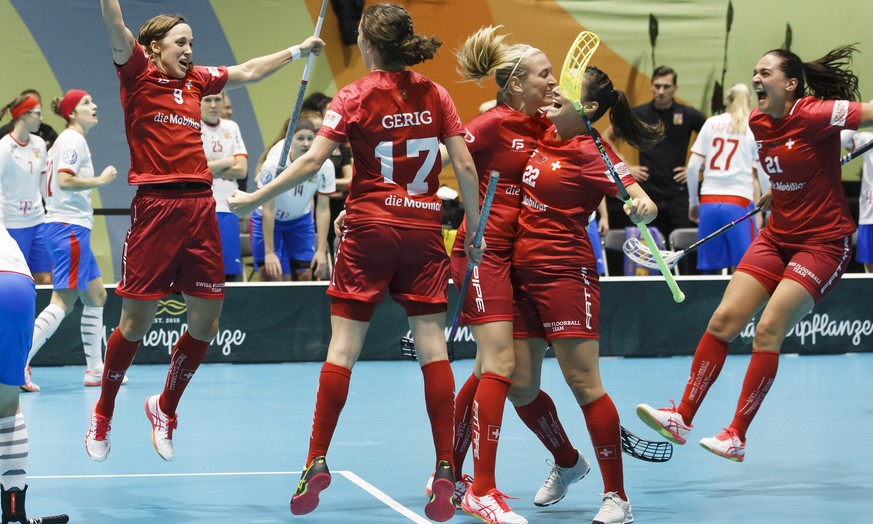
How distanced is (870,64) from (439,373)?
10498 millimetres

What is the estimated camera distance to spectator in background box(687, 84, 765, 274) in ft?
35.6

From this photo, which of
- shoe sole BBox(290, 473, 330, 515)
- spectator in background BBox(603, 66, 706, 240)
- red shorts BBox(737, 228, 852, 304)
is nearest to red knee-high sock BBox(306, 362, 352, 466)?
shoe sole BBox(290, 473, 330, 515)

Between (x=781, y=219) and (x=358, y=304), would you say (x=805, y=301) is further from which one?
(x=358, y=304)

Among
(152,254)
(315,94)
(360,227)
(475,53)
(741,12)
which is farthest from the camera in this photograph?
(741,12)

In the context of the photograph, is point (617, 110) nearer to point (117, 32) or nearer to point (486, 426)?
point (486, 426)

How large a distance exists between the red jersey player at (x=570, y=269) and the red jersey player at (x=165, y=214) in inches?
60.4

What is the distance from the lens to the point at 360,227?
4.84 m

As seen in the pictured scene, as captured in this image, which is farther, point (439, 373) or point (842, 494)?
point (842, 494)

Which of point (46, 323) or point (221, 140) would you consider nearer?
point (46, 323)

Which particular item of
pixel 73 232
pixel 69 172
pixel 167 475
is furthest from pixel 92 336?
pixel 167 475

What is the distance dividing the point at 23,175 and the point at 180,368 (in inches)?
171

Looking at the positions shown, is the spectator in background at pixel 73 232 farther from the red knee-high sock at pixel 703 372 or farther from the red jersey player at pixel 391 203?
the red knee-high sock at pixel 703 372

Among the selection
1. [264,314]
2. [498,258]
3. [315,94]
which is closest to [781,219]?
[498,258]

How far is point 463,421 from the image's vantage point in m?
5.34
